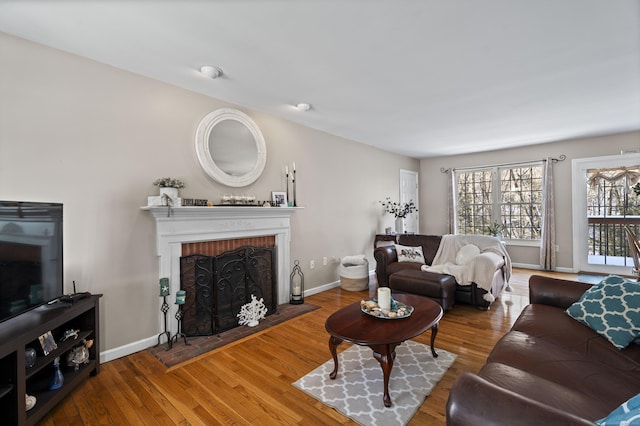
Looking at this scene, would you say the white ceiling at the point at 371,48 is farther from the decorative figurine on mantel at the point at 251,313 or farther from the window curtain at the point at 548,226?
the decorative figurine on mantel at the point at 251,313

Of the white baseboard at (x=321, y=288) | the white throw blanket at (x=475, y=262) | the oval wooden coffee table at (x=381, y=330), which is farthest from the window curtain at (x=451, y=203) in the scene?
the oval wooden coffee table at (x=381, y=330)

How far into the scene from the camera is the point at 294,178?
396cm

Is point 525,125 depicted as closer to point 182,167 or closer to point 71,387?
point 182,167

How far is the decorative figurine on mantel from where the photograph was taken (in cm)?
310

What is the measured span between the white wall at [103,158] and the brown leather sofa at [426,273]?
2222mm

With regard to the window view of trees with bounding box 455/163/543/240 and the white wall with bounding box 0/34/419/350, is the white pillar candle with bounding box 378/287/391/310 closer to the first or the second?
the white wall with bounding box 0/34/419/350

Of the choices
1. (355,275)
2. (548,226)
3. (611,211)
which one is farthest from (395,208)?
(611,211)

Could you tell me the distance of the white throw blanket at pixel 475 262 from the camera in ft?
11.1

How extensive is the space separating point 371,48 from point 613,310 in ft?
7.86

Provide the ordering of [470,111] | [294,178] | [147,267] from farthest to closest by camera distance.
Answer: [294,178]
[470,111]
[147,267]

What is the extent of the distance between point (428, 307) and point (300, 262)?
2.08 metres

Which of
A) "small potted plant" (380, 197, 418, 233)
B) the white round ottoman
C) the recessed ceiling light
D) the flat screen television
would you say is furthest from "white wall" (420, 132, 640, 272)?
the flat screen television

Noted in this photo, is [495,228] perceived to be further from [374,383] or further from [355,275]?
[374,383]

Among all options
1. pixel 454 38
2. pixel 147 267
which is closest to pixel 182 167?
pixel 147 267
